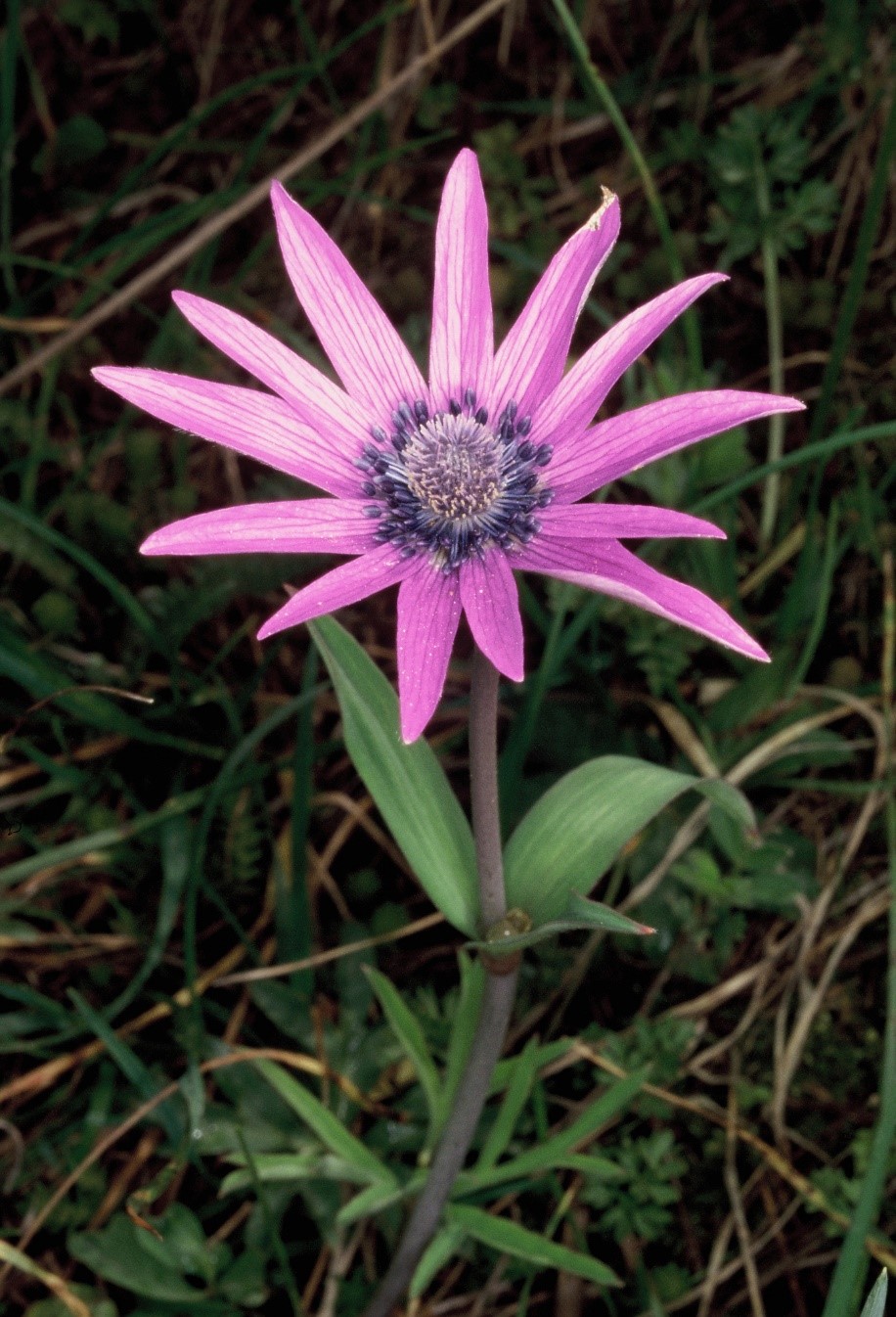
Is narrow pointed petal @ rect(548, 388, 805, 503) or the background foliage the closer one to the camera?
narrow pointed petal @ rect(548, 388, 805, 503)

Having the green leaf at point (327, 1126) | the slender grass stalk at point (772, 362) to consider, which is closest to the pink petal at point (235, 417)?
the green leaf at point (327, 1126)

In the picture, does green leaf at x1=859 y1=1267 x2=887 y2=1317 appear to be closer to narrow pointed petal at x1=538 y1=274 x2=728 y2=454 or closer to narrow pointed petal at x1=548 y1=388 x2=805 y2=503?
narrow pointed petal at x1=548 y1=388 x2=805 y2=503

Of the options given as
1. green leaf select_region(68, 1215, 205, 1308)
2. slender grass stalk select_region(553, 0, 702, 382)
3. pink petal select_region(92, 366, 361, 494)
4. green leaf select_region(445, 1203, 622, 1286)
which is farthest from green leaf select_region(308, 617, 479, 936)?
slender grass stalk select_region(553, 0, 702, 382)

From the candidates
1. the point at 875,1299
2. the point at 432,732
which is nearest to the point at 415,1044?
the point at 432,732

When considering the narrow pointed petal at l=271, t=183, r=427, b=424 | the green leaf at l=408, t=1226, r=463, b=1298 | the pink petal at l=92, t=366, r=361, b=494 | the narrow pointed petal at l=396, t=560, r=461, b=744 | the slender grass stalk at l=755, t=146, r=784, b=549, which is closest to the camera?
the narrow pointed petal at l=396, t=560, r=461, b=744

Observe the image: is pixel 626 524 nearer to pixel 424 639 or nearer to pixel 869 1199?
pixel 424 639

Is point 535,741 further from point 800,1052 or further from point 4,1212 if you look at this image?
point 4,1212
